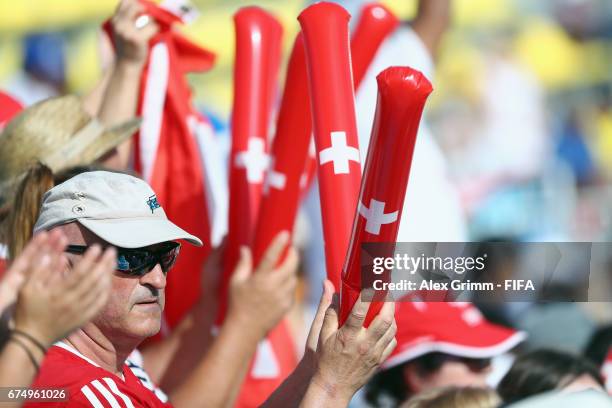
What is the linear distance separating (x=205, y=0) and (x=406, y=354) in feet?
23.1

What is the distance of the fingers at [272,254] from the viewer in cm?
269

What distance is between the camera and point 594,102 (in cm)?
906

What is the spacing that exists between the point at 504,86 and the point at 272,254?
6.53 metres

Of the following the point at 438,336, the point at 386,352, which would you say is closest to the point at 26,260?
the point at 386,352

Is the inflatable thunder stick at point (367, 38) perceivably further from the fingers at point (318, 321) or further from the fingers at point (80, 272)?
the fingers at point (80, 272)

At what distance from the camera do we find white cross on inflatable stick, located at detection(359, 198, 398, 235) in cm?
184

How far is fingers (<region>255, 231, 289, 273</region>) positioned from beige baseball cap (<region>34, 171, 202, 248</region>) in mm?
A: 638

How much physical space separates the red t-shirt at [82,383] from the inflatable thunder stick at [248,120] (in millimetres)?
889

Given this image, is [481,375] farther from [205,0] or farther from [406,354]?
[205,0]

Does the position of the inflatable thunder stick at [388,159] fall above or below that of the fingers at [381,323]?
above

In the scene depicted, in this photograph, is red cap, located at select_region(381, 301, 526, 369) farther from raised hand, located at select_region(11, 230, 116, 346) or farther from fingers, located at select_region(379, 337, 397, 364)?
raised hand, located at select_region(11, 230, 116, 346)

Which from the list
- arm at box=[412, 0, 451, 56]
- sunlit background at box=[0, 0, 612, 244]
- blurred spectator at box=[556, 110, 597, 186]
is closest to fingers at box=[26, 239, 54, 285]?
arm at box=[412, 0, 451, 56]

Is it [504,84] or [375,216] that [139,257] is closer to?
[375,216]

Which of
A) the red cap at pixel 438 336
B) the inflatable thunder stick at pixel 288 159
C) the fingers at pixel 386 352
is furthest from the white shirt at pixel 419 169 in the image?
the fingers at pixel 386 352
